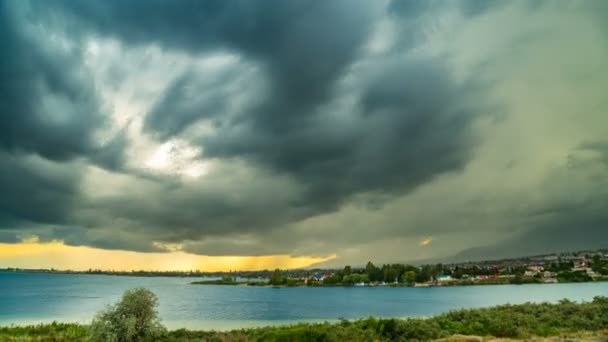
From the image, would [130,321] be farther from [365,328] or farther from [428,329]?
[428,329]

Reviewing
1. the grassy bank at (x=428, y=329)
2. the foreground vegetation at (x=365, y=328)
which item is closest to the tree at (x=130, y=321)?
the foreground vegetation at (x=365, y=328)

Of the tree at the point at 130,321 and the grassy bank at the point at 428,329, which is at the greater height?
the tree at the point at 130,321

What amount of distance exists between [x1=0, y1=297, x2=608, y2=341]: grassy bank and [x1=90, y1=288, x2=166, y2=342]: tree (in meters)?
2.86

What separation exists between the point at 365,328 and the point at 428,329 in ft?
20.7

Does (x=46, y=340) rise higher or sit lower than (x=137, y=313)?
lower

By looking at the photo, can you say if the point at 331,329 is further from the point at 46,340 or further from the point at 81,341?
the point at 46,340

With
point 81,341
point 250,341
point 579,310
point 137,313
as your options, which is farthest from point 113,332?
point 579,310

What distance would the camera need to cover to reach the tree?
33.0 m

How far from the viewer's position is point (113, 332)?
32938mm

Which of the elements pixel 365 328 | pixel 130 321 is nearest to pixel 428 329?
pixel 365 328

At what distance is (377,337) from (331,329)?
436 centimetres

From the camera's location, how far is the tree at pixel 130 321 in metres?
33.0

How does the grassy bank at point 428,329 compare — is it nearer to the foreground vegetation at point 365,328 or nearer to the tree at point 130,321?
the foreground vegetation at point 365,328

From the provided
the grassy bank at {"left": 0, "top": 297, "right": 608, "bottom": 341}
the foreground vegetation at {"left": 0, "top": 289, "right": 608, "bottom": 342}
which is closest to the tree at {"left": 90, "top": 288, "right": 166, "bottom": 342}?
the foreground vegetation at {"left": 0, "top": 289, "right": 608, "bottom": 342}
